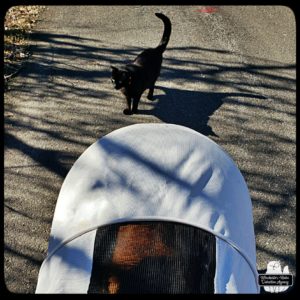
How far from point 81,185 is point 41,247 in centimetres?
130

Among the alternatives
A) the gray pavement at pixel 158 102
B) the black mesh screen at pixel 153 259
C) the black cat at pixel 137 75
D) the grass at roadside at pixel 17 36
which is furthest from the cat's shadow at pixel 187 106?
the black mesh screen at pixel 153 259

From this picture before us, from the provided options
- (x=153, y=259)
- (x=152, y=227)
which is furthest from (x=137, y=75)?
(x=153, y=259)

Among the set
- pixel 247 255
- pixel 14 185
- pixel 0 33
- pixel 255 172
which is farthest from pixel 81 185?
pixel 0 33

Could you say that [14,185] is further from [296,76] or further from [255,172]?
[296,76]

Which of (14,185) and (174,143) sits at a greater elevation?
(174,143)

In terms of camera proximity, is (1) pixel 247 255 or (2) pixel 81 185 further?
(2) pixel 81 185

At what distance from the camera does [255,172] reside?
464 centimetres

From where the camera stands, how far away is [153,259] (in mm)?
2432

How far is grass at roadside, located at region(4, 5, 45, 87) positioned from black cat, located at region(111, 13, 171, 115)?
1.79 metres

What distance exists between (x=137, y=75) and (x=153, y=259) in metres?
2.96

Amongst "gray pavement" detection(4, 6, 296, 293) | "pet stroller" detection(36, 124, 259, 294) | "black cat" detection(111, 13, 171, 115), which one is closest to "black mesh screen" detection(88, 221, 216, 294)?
"pet stroller" detection(36, 124, 259, 294)

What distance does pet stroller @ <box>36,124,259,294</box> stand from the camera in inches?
94.4

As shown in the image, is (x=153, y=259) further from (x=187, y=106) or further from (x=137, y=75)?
(x=187, y=106)

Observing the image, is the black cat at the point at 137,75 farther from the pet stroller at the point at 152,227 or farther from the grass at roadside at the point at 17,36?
the pet stroller at the point at 152,227
